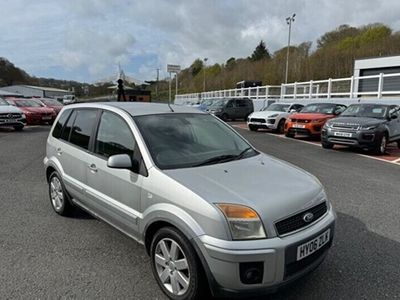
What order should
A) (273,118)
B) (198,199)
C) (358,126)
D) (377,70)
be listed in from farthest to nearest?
(377,70)
(273,118)
(358,126)
(198,199)

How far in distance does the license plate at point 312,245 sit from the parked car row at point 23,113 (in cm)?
1643

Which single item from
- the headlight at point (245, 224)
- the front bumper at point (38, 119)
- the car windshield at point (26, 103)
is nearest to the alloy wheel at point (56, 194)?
the headlight at point (245, 224)

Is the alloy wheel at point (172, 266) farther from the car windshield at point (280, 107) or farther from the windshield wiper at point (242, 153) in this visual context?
the car windshield at point (280, 107)

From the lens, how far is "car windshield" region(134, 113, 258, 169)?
3418 millimetres

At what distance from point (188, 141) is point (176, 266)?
1.32 meters

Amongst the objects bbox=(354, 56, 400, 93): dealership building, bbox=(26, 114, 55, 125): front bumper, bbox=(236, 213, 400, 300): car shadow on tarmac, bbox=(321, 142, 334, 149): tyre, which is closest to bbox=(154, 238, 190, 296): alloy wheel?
bbox=(236, 213, 400, 300): car shadow on tarmac

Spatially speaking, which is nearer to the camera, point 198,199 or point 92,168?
point 198,199

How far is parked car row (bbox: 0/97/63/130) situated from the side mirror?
49.7 feet

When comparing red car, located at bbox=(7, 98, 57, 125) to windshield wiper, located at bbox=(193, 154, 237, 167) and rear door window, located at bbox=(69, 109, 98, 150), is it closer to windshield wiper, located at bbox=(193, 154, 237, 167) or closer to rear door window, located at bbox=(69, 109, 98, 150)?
rear door window, located at bbox=(69, 109, 98, 150)

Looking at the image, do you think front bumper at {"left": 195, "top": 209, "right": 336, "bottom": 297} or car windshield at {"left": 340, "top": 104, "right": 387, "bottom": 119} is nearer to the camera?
front bumper at {"left": 195, "top": 209, "right": 336, "bottom": 297}

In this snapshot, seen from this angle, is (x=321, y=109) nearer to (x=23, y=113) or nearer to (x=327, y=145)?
(x=327, y=145)

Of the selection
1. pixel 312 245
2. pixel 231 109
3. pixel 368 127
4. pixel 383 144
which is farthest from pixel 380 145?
pixel 231 109

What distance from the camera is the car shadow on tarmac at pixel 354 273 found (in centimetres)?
309

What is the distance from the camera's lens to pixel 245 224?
2.64m
